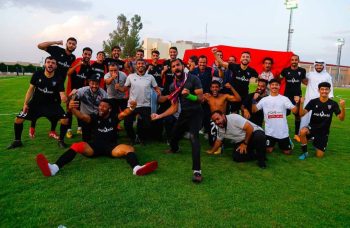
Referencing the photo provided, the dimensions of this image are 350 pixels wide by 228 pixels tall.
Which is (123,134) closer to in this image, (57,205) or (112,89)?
(112,89)

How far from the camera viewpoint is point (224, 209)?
12.4ft

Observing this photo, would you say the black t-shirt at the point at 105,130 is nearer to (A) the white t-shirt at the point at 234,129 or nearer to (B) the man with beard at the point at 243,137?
(B) the man with beard at the point at 243,137

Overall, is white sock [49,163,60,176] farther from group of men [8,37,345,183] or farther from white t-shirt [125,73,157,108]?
white t-shirt [125,73,157,108]

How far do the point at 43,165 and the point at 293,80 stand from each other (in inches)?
249

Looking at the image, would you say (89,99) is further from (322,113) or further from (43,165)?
(322,113)

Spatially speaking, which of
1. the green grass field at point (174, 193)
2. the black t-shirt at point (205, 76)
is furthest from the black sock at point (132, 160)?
the black t-shirt at point (205, 76)

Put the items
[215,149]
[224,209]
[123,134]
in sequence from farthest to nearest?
[123,134]
[215,149]
[224,209]

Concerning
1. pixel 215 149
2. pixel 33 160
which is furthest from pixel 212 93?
pixel 33 160

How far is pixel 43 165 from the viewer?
15.2 ft

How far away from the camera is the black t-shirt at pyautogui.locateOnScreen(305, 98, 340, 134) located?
6.70 m

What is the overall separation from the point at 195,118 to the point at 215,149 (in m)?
1.45

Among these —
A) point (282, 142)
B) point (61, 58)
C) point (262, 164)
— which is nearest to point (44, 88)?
point (61, 58)

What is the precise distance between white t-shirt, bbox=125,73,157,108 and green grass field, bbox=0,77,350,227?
1.31 metres

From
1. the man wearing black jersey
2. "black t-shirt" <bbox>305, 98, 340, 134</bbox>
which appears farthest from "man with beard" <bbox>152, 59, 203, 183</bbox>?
"black t-shirt" <bbox>305, 98, 340, 134</bbox>
